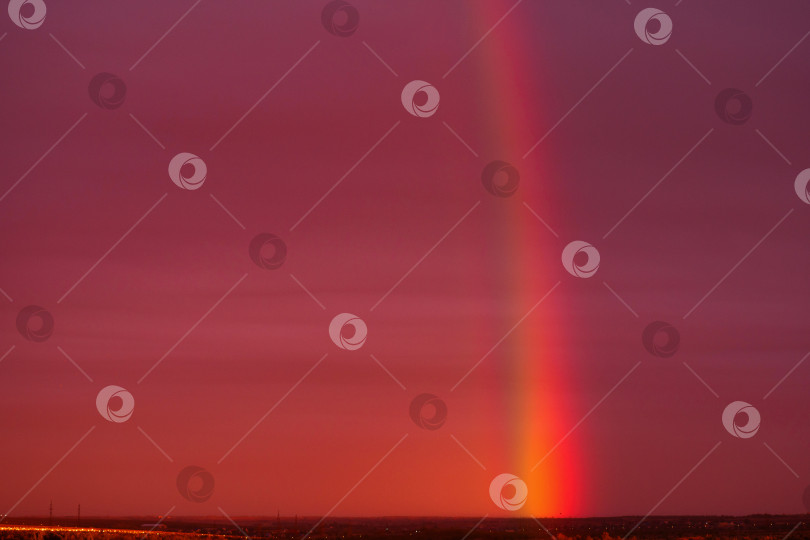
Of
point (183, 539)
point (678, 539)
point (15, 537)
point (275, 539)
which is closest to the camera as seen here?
point (15, 537)

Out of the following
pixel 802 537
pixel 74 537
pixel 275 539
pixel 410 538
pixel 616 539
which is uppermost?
pixel 74 537

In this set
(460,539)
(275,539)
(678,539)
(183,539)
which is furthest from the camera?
(275,539)

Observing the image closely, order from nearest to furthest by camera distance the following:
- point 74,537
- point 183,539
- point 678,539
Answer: point 74,537
point 183,539
point 678,539

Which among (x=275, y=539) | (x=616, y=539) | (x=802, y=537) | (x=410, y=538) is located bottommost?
(x=802, y=537)

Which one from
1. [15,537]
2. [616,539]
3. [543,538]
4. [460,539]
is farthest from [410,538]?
[15,537]

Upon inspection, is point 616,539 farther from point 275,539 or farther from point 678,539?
point 275,539

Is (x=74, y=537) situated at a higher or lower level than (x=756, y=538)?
higher

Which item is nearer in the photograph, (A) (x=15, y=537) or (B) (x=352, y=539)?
(A) (x=15, y=537)

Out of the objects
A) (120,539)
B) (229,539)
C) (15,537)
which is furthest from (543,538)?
(15,537)

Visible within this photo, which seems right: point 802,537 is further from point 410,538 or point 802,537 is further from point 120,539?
point 120,539
